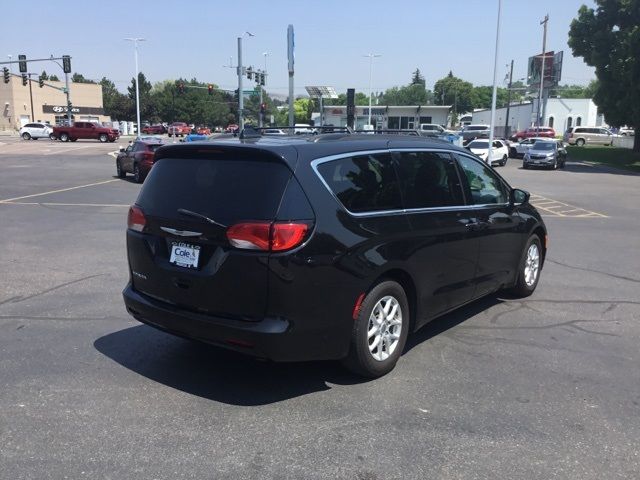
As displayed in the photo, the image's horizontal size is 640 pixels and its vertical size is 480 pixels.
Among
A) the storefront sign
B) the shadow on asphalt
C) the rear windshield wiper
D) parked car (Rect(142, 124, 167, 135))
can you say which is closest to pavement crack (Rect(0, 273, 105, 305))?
the shadow on asphalt

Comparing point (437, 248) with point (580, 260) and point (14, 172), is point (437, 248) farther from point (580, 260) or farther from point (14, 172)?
point (14, 172)

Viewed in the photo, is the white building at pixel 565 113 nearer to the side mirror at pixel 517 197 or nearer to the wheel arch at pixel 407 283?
the side mirror at pixel 517 197

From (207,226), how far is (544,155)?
33923 millimetres

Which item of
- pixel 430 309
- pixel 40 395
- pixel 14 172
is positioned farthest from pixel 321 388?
pixel 14 172

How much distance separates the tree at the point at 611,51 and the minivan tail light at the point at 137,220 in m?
38.9

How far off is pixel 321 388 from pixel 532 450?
1.49 m

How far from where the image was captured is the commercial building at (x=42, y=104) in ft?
297

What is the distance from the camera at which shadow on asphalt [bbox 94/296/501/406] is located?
4.14 metres

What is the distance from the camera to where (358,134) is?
5.08m

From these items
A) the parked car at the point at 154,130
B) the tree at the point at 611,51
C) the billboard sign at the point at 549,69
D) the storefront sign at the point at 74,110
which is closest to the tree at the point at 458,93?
the billboard sign at the point at 549,69

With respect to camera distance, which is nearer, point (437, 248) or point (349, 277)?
point (349, 277)

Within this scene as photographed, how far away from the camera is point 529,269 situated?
21.5 ft

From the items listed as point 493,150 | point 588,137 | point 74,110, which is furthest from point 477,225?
point 74,110

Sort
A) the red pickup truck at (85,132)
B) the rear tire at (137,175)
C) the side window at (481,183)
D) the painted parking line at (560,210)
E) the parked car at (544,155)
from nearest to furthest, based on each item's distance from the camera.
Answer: the side window at (481,183) → the painted parking line at (560,210) → the rear tire at (137,175) → the parked car at (544,155) → the red pickup truck at (85,132)
